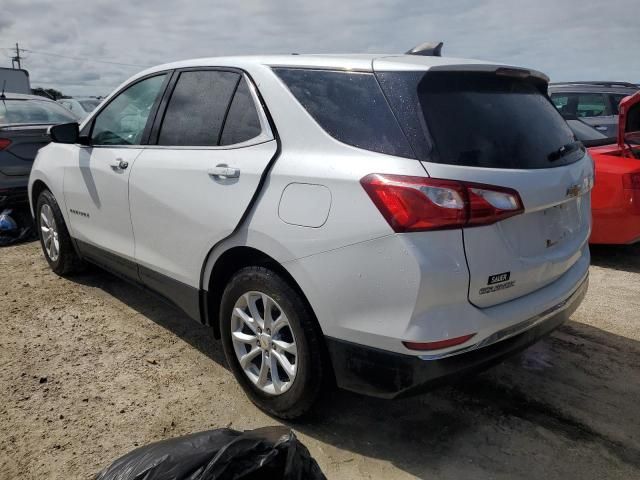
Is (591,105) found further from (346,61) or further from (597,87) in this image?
(346,61)

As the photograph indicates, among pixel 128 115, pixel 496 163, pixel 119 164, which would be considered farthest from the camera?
pixel 128 115

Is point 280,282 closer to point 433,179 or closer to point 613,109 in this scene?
point 433,179

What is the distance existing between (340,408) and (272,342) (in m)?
0.59

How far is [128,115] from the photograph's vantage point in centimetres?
374

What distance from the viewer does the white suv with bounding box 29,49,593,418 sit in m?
2.09

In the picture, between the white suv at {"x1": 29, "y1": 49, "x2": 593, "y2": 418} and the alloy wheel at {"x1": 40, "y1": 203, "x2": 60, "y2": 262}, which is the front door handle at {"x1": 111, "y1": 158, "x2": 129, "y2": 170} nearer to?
the white suv at {"x1": 29, "y1": 49, "x2": 593, "y2": 418}

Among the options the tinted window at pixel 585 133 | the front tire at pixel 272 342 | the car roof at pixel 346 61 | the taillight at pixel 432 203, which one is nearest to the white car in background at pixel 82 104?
the tinted window at pixel 585 133

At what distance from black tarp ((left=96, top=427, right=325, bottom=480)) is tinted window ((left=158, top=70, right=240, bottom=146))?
5.24 ft

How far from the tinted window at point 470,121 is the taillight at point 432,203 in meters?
0.11

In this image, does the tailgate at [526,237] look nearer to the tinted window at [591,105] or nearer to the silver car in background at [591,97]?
the silver car in background at [591,97]

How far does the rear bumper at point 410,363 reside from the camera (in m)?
2.14

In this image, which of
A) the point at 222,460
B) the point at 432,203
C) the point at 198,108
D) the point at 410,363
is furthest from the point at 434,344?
the point at 198,108

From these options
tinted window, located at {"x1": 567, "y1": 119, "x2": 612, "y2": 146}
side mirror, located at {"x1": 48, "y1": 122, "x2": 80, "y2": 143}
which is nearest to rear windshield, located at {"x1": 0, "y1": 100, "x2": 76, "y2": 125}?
side mirror, located at {"x1": 48, "y1": 122, "x2": 80, "y2": 143}

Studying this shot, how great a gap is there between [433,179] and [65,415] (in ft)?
7.24
